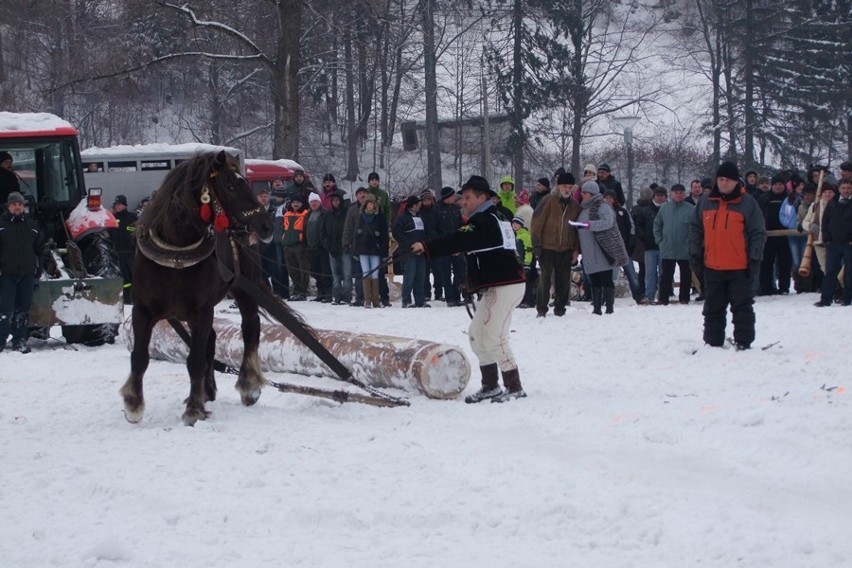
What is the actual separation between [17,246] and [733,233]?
8.19 metres

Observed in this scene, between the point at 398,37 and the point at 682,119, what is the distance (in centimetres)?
2326

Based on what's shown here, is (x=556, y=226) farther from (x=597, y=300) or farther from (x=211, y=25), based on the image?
(x=211, y=25)

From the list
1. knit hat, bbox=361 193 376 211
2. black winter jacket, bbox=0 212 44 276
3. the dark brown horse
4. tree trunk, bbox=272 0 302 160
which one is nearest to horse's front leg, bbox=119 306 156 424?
the dark brown horse

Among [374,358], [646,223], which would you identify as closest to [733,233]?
[374,358]

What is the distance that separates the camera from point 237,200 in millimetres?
7898

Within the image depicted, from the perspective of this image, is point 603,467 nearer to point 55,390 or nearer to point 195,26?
point 55,390

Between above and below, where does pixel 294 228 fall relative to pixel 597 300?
above

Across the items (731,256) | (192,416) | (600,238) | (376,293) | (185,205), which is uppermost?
(185,205)

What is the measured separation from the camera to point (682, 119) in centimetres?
5638

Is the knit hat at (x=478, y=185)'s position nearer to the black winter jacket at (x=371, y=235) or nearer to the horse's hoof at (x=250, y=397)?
the horse's hoof at (x=250, y=397)

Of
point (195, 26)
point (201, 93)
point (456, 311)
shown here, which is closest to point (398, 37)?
point (195, 26)

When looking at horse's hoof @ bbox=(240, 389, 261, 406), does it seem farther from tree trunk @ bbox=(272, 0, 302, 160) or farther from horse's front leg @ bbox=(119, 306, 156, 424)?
tree trunk @ bbox=(272, 0, 302, 160)

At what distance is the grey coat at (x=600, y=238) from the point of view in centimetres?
1515

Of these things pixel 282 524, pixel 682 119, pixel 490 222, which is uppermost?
pixel 682 119
